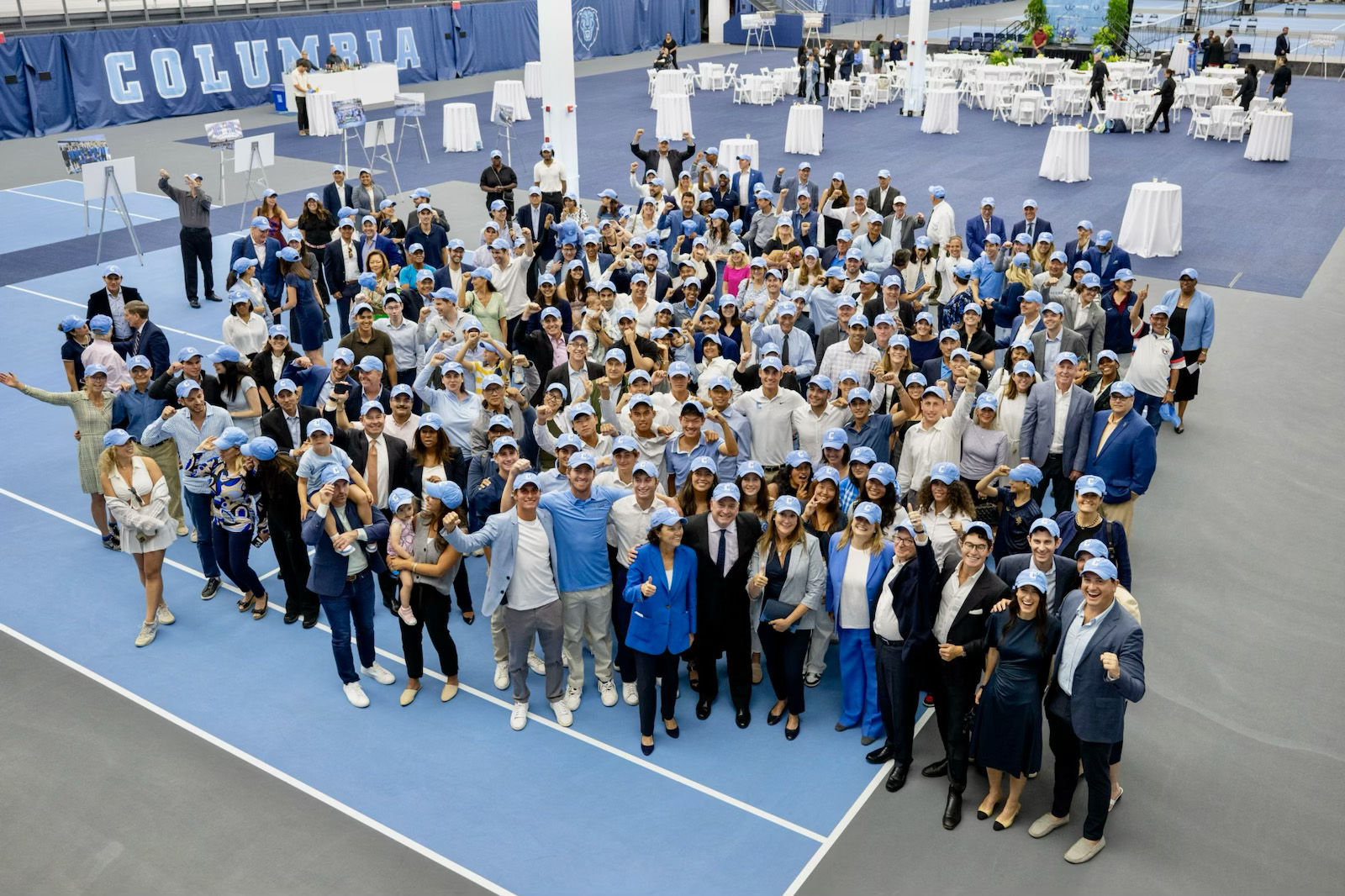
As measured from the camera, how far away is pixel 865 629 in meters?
7.09

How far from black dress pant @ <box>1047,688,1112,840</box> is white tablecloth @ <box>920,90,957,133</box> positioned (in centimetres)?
2482

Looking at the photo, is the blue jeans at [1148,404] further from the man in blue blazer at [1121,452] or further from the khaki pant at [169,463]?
the khaki pant at [169,463]

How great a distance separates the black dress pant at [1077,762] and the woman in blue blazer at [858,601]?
3.95 ft

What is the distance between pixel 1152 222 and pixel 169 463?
609 inches

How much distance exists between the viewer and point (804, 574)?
7.11 m

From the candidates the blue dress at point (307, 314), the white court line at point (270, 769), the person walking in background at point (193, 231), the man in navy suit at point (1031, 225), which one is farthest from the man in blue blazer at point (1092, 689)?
the person walking in background at point (193, 231)

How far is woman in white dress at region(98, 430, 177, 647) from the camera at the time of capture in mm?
7949

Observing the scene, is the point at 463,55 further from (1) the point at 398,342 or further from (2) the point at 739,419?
(2) the point at 739,419

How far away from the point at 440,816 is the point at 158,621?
3.47m

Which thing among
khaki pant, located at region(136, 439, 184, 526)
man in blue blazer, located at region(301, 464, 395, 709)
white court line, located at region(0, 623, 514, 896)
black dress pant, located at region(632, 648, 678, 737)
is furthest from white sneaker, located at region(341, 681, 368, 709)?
khaki pant, located at region(136, 439, 184, 526)

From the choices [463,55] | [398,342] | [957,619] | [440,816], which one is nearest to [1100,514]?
[957,619]

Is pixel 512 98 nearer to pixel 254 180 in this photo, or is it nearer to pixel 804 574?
pixel 254 180

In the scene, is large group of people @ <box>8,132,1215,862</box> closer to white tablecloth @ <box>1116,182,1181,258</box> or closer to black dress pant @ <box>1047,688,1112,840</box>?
black dress pant @ <box>1047,688,1112,840</box>

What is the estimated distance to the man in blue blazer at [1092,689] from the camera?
5887 millimetres
